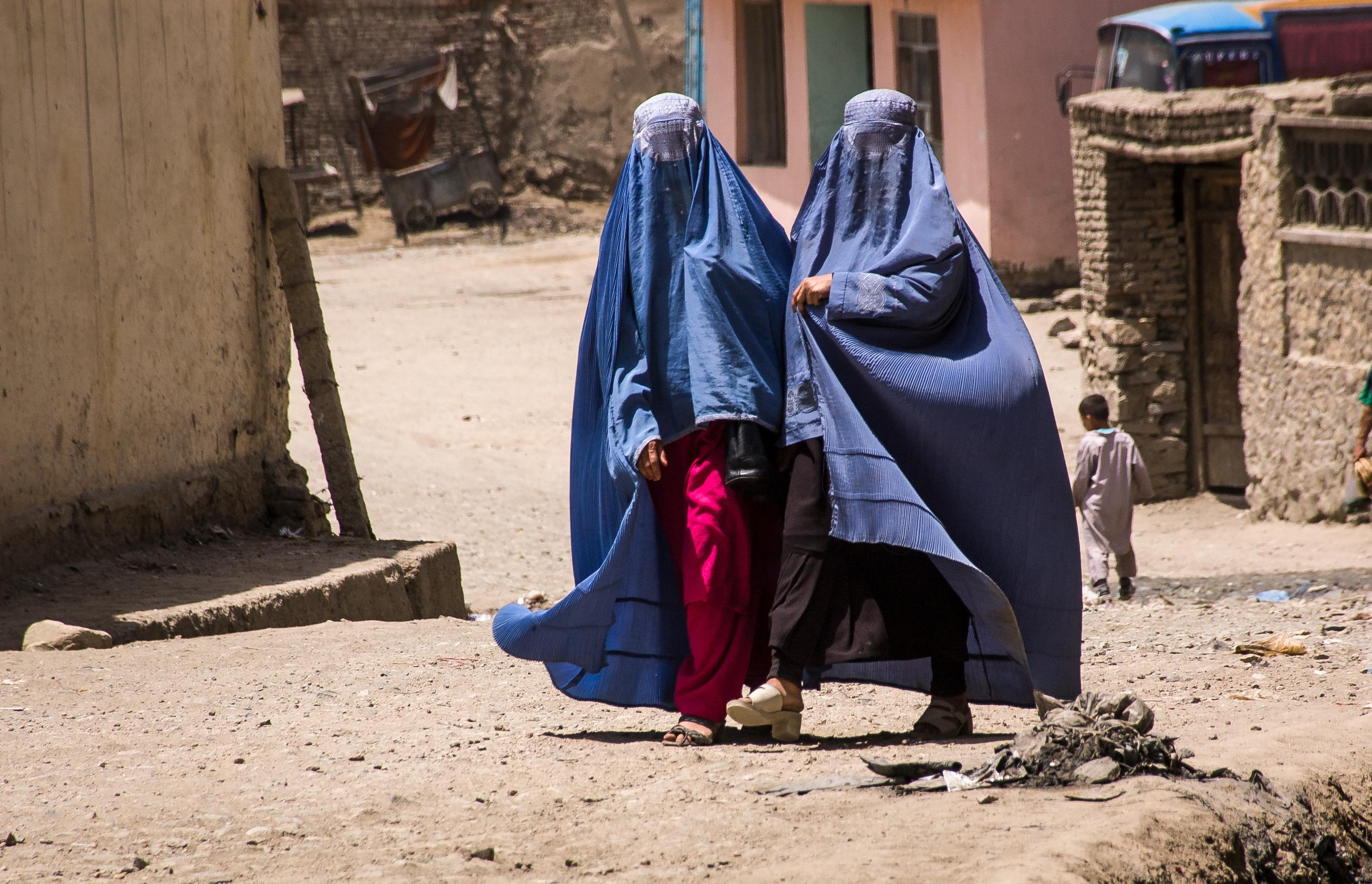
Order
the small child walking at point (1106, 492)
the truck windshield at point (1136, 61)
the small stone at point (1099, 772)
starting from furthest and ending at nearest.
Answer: the truck windshield at point (1136, 61) → the small child walking at point (1106, 492) → the small stone at point (1099, 772)

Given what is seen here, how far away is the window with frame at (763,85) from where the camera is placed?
16.6m

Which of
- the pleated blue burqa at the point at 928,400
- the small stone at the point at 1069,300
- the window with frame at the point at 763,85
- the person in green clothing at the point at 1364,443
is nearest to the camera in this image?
the pleated blue burqa at the point at 928,400

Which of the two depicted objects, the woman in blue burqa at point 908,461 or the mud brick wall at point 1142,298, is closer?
the woman in blue burqa at point 908,461

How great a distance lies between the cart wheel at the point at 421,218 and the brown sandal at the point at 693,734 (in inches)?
662

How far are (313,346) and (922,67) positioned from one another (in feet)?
31.9

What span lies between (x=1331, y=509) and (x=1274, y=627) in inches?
124

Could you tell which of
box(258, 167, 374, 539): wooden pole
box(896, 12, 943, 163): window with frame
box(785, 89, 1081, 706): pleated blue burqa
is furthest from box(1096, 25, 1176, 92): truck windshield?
box(785, 89, 1081, 706): pleated blue burqa

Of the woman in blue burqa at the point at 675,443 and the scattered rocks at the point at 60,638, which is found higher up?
the woman in blue burqa at the point at 675,443

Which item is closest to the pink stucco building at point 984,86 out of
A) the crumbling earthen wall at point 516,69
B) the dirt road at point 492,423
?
the dirt road at point 492,423

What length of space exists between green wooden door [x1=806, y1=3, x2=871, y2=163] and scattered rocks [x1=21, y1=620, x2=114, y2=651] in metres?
12.0

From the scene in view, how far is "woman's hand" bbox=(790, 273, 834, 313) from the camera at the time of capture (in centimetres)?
329

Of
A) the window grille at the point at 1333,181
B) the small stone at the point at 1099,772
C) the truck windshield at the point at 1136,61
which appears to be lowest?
the small stone at the point at 1099,772

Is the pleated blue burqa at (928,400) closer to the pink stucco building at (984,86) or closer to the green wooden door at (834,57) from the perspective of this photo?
the pink stucco building at (984,86)

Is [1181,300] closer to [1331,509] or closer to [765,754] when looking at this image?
[1331,509]
